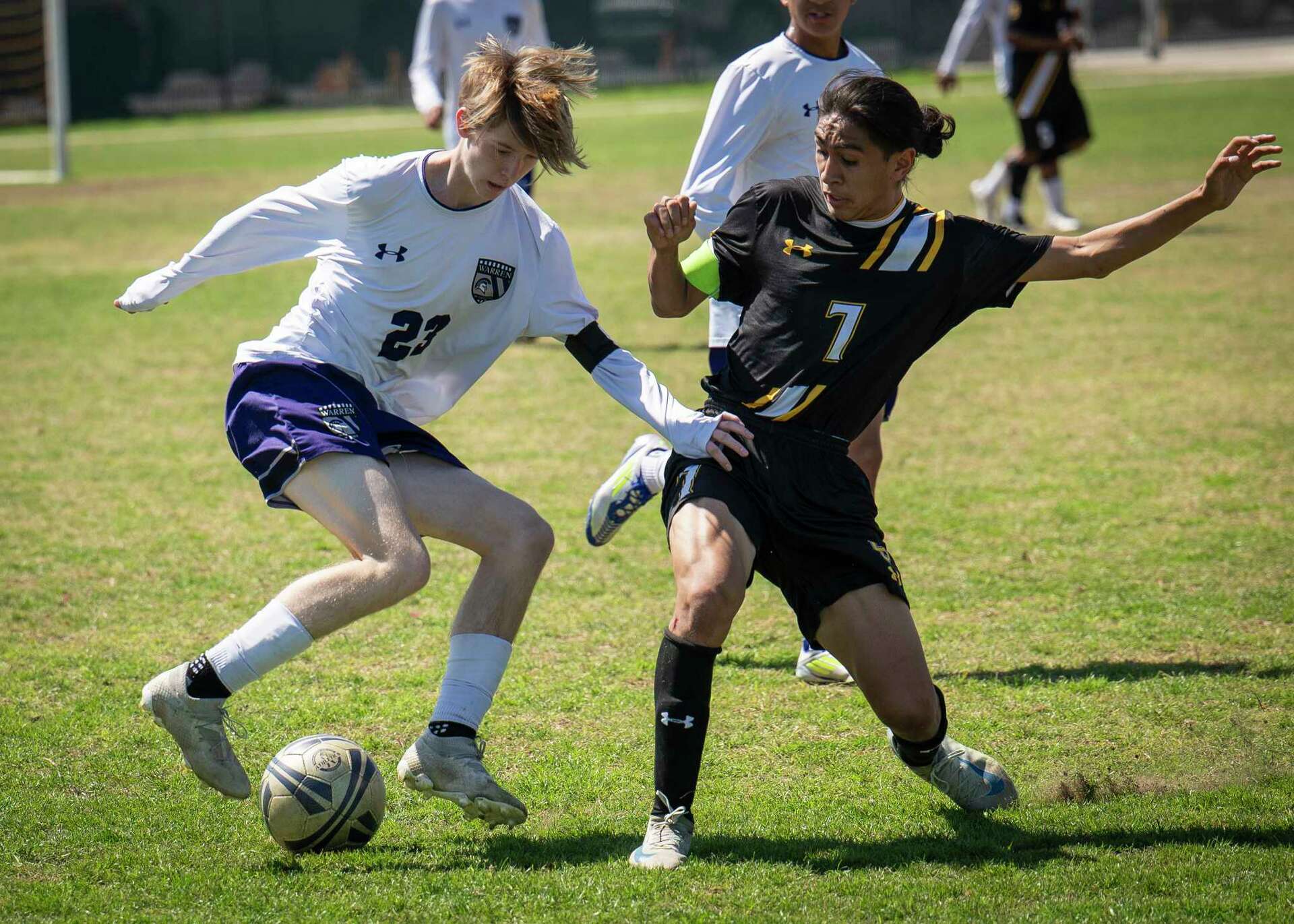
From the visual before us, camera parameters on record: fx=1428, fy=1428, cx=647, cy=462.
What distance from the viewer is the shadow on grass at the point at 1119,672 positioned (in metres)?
4.76

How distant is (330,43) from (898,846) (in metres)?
35.9

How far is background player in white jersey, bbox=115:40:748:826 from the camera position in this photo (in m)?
3.70

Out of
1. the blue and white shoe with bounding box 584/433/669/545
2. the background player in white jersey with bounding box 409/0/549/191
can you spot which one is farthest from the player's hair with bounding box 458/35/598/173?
the background player in white jersey with bounding box 409/0/549/191

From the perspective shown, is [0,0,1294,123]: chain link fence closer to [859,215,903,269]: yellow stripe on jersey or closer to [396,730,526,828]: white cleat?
[859,215,903,269]: yellow stripe on jersey

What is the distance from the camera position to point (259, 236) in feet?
13.5

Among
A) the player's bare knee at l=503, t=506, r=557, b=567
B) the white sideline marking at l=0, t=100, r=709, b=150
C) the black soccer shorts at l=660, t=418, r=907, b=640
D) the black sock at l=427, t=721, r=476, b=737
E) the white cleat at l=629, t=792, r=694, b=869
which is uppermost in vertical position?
the black soccer shorts at l=660, t=418, r=907, b=640

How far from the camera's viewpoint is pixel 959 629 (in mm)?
5238

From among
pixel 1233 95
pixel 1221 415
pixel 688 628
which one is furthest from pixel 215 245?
pixel 1233 95

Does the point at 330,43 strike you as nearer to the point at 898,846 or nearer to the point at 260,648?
the point at 260,648

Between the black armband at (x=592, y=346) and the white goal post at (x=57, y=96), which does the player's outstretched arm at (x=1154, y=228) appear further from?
the white goal post at (x=57, y=96)

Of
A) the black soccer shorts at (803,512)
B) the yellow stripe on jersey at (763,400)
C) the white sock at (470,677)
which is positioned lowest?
the white sock at (470,677)

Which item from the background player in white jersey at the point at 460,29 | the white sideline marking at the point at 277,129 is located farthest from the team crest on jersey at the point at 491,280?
the white sideline marking at the point at 277,129

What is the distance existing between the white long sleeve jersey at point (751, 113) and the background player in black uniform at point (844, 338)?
1008 millimetres

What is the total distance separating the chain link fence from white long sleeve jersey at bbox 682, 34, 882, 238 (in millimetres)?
31051
